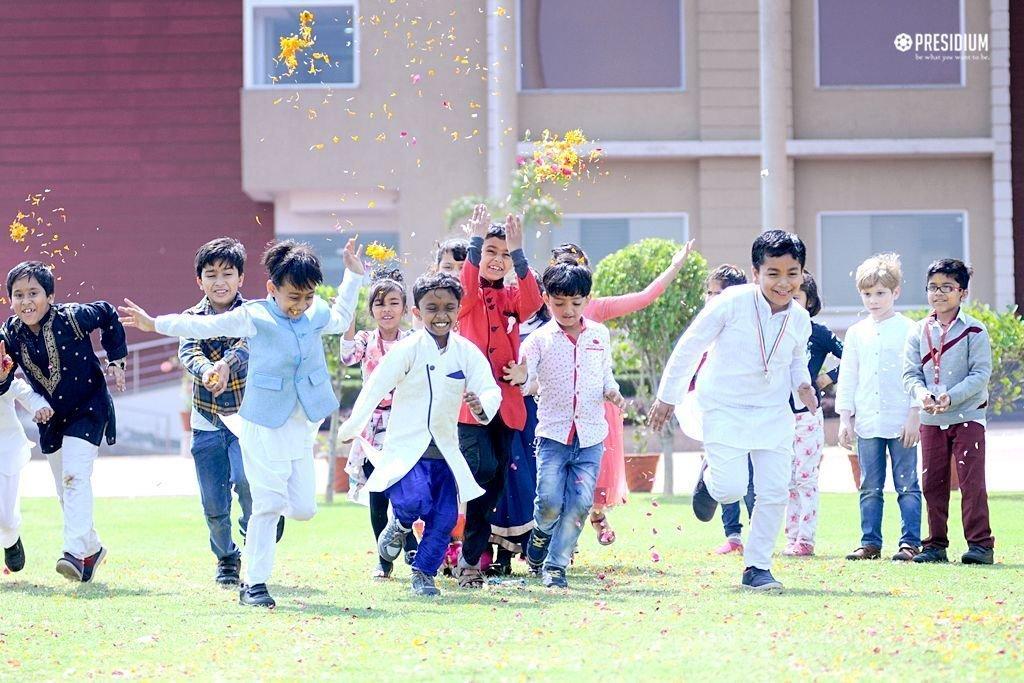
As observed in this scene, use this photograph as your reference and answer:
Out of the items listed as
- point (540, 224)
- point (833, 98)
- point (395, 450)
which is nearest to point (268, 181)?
point (540, 224)

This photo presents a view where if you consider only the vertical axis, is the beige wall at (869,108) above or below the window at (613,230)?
above

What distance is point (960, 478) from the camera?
30.2ft

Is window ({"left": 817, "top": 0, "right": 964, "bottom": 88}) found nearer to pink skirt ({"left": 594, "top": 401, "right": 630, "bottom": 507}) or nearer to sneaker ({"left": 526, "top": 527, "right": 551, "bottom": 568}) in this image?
pink skirt ({"left": 594, "top": 401, "right": 630, "bottom": 507})

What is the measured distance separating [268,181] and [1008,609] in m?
18.1

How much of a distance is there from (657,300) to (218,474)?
7.84 m

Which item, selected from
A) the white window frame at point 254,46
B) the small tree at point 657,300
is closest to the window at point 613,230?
the white window frame at point 254,46

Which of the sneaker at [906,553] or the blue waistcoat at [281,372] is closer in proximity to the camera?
the blue waistcoat at [281,372]

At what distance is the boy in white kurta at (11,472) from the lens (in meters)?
9.05

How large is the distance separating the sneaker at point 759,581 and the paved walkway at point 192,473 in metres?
7.64

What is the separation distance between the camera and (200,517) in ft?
45.4

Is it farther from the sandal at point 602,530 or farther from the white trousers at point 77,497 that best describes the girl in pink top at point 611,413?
the white trousers at point 77,497

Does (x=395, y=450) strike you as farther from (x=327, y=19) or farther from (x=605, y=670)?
(x=327, y=19)

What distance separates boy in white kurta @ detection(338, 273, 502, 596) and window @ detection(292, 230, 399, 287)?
1565 centimetres

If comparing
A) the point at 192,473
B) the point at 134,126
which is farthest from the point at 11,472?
the point at 134,126
